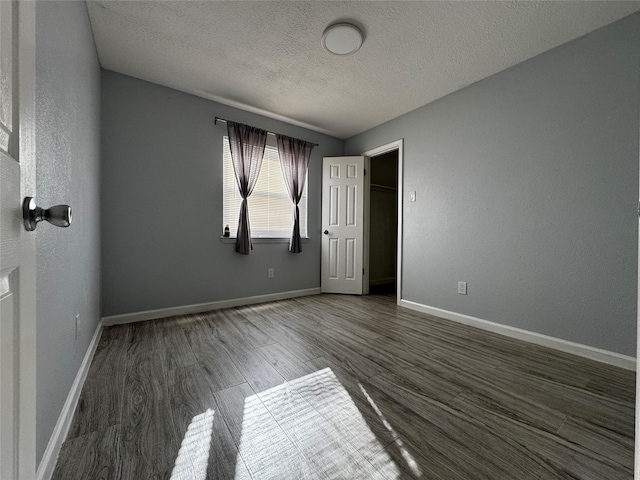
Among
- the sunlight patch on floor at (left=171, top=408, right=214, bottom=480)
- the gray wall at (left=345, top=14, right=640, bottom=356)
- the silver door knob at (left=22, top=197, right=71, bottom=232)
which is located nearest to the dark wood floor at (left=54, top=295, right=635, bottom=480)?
the sunlight patch on floor at (left=171, top=408, right=214, bottom=480)

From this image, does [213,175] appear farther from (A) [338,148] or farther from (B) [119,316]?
(A) [338,148]

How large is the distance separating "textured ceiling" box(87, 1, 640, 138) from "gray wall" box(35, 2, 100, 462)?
0.47 metres

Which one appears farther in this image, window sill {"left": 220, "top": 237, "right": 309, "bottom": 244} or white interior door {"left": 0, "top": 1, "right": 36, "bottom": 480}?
window sill {"left": 220, "top": 237, "right": 309, "bottom": 244}

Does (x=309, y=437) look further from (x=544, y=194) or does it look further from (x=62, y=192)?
(x=544, y=194)

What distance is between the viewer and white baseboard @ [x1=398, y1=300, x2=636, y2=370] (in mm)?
1703

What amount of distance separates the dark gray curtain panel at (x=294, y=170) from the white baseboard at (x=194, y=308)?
0.65 metres

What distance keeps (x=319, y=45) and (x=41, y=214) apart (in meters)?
2.26

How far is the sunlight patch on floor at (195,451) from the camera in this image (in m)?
0.92

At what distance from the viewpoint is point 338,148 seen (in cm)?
403

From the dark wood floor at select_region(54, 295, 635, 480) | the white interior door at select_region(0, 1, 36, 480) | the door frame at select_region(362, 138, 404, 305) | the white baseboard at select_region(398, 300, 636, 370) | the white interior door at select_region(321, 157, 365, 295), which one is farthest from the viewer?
the white interior door at select_region(321, 157, 365, 295)

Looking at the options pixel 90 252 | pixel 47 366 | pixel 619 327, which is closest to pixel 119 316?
pixel 90 252

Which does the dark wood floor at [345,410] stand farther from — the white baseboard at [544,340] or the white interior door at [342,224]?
the white interior door at [342,224]

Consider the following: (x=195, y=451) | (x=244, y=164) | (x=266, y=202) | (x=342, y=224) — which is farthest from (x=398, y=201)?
(x=195, y=451)

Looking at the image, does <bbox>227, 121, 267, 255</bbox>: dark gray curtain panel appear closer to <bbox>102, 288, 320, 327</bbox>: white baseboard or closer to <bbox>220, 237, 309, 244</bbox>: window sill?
<bbox>220, 237, 309, 244</bbox>: window sill
